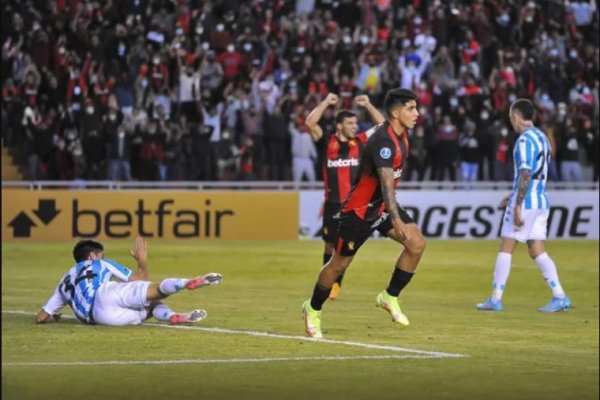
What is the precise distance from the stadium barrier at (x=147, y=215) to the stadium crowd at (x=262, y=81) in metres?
1.16

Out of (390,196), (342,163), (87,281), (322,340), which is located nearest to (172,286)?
(87,281)

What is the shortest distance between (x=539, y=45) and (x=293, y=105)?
7342mm

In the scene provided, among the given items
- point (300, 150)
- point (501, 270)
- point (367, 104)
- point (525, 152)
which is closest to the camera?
point (367, 104)

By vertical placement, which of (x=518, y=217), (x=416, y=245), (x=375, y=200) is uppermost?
(x=375, y=200)

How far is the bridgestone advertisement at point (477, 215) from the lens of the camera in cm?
3388

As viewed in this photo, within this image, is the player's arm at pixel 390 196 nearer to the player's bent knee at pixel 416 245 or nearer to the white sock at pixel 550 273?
the player's bent knee at pixel 416 245

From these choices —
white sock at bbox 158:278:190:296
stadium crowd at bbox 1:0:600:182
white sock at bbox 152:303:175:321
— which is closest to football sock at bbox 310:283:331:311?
white sock at bbox 158:278:190:296

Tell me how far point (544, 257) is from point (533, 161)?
4.15 ft

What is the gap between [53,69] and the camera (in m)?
35.7

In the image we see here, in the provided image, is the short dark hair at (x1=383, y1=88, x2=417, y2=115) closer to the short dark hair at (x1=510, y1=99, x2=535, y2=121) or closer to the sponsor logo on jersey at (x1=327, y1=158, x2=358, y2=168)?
the short dark hair at (x1=510, y1=99, x2=535, y2=121)

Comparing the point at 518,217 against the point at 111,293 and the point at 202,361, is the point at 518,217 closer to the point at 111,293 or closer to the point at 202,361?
the point at 111,293

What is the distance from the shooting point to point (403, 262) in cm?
1464

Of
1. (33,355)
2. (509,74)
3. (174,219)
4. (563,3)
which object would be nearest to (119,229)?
(174,219)

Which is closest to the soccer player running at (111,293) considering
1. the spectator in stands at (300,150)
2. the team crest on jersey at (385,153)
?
the team crest on jersey at (385,153)
